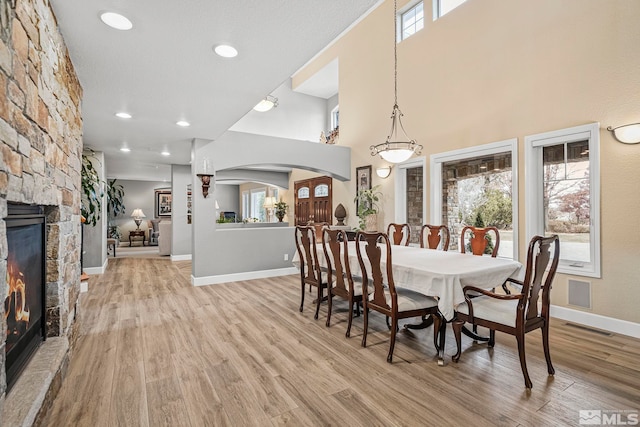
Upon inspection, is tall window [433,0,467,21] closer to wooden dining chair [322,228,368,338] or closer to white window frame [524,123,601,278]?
white window frame [524,123,601,278]

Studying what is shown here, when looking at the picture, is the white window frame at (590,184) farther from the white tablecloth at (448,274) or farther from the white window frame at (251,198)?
the white window frame at (251,198)

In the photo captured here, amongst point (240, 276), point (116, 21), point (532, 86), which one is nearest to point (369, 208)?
point (240, 276)

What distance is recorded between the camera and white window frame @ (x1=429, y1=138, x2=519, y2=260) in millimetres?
4031

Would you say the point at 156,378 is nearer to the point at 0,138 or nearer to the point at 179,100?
the point at 0,138

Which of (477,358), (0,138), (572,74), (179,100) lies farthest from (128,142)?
(572,74)

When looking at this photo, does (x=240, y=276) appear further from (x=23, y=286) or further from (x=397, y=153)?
(x=23, y=286)

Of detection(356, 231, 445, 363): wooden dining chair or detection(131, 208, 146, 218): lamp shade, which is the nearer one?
detection(356, 231, 445, 363): wooden dining chair

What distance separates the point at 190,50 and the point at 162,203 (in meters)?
10.9

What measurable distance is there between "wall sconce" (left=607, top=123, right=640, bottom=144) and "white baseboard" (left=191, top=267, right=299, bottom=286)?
486 cm

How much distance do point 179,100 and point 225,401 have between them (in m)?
3.00

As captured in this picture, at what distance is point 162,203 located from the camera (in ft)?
39.6

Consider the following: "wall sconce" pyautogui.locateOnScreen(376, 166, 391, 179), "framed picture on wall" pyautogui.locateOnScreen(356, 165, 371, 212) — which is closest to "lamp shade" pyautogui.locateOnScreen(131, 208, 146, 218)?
"framed picture on wall" pyautogui.locateOnScreen(356, 165, 371, 212)

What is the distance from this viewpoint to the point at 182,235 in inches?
315

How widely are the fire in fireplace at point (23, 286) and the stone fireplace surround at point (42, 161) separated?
0.07m
